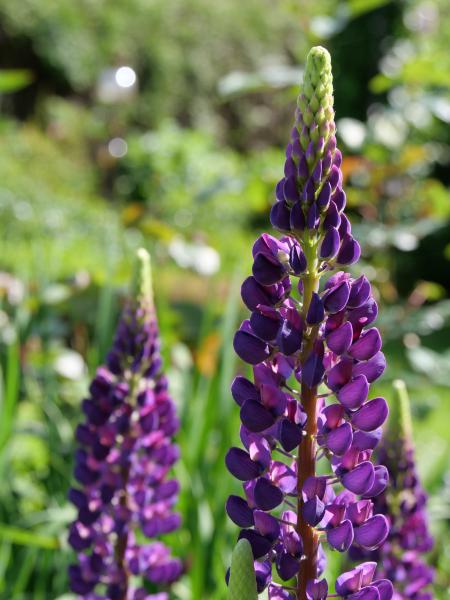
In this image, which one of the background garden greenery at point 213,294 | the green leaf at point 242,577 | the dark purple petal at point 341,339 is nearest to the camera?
the green leaf at point 242,577

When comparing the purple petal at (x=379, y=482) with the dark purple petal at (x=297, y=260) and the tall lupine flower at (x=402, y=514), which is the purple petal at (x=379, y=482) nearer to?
the dark purple petal at (x=297, y=260)

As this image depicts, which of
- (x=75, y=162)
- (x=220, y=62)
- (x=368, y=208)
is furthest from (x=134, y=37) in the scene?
(x=368, y=208)

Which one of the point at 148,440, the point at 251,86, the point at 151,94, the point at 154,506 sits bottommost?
the point at 154,506

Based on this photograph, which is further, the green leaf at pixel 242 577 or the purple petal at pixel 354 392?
the purple petal at pixel 354 392

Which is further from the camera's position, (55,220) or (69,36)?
(69,36)

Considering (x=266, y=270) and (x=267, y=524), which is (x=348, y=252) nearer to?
(x=266, y=270)

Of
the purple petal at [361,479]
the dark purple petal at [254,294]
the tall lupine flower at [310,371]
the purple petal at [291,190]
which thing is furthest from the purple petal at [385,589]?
the purple petal at [291,190]

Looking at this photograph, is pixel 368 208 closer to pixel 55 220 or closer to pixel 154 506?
pixel 154 506

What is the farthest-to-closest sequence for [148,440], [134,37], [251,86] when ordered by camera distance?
1. [134,37]
2. [251,86]
3. [148,440]
